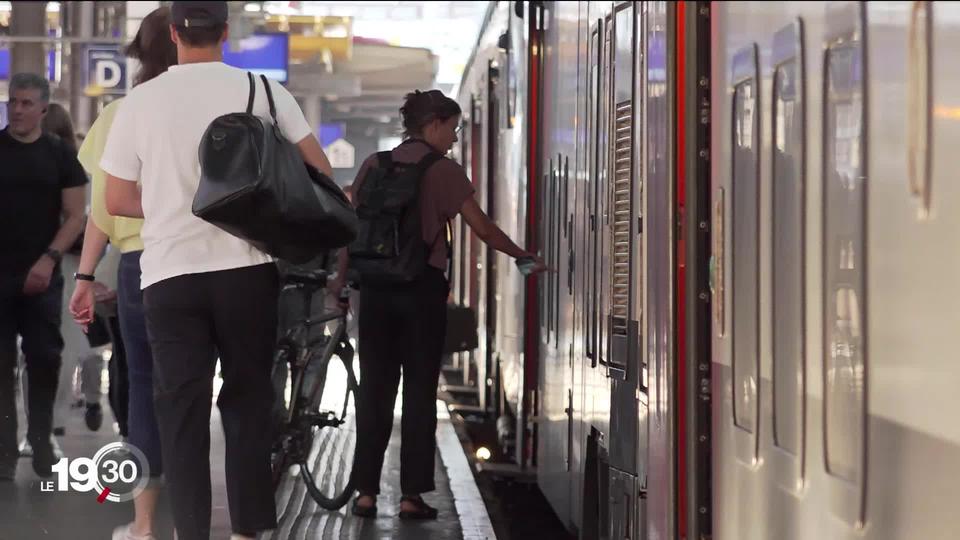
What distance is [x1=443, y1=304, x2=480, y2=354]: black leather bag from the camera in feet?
33.3

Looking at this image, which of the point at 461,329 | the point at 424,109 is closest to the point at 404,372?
the point at 424,109

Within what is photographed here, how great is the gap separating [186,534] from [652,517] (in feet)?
4.45

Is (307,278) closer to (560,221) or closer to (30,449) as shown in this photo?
(560,221)

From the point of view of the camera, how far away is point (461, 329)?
10312 millimetres

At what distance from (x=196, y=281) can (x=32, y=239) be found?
114 inches

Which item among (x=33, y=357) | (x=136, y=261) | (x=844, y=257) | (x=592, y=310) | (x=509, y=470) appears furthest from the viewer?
(x=509, y=470)

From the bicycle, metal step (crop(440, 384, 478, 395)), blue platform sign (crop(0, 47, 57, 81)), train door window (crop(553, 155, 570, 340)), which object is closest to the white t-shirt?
train door window (crop(553, 155, 570, 340))

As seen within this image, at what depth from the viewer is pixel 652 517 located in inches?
167

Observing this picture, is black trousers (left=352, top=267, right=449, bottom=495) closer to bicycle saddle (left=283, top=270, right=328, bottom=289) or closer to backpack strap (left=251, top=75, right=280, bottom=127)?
bicycle saddle (left=283, top=270, right=328, bottom=289)

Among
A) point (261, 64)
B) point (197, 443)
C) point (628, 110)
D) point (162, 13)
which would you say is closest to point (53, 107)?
point (162, 13)

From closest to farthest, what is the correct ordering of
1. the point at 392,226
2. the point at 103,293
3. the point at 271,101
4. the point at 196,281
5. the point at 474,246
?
the point at 196,281 → the point at 271,101 → the point at 392,226 → the point at 103,293 → the point at 474,246

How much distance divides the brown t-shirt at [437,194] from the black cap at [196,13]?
1.82m

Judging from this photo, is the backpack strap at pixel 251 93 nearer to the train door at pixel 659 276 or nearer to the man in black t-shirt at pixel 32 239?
the train door at pixel 659 276

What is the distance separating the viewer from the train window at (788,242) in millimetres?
2896
